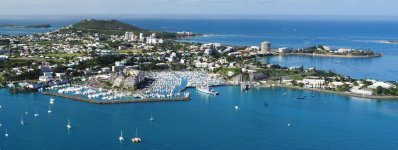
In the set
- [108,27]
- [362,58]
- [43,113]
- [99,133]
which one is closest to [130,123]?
[99,133]

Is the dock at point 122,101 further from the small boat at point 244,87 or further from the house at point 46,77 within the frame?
the small boat at point 244,87

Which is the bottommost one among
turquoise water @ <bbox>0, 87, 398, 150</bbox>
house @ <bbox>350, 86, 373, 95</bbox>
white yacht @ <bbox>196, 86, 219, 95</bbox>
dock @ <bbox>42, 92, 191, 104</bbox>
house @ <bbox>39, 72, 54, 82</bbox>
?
turquoise water @ <bbox>0, 87, 398, 150</bbox>

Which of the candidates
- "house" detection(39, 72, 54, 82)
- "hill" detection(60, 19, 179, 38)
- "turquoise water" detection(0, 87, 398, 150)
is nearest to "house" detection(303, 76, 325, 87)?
"turquoise water" detection(0, 87, 398, 150)

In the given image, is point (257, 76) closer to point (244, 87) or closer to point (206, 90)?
point (244, 87)

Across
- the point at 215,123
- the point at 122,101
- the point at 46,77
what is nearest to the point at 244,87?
the point at 122,101

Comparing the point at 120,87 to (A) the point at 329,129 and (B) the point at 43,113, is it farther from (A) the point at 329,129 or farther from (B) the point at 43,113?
(A) the point at 329,129

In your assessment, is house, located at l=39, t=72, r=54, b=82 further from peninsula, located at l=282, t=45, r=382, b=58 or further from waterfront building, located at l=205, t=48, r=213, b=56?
peninsula, located at l=282, t=45, r=382, b=58

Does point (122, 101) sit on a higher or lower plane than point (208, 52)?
lower
